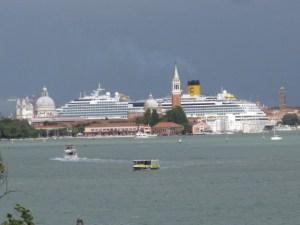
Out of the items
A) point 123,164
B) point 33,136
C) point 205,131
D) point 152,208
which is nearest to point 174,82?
point 205,131

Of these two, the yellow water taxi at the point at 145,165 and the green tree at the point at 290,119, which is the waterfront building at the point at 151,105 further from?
Answer: the yellow water taxi at the point at 145,165

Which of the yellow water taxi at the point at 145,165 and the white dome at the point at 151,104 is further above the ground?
the white dome at the point at 151,104

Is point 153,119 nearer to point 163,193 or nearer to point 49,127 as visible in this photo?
point 49,127

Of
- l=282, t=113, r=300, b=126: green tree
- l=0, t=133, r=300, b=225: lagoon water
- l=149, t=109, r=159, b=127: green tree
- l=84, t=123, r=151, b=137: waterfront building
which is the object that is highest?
l=282, t=113, r=300, b=126: green tree

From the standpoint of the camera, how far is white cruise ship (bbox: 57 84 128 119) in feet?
495

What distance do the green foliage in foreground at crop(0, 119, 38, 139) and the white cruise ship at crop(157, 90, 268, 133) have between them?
979 inches

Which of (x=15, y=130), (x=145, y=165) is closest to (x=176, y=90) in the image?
(x=15, y=130)

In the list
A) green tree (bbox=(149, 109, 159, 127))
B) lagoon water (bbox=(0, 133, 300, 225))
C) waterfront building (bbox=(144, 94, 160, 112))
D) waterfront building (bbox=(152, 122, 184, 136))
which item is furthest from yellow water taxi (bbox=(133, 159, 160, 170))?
waterfront building (bbox=(144, 94, 160, 112))

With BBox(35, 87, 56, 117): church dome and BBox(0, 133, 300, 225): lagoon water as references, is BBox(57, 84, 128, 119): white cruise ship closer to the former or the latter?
BBox(35, 87, 56, 117): church dome

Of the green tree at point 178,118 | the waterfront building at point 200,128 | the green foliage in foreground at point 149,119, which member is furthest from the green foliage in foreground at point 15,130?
the waterfront building at point 200,128

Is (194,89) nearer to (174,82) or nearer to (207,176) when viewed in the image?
(174,82)

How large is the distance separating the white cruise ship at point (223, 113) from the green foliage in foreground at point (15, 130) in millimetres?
24865

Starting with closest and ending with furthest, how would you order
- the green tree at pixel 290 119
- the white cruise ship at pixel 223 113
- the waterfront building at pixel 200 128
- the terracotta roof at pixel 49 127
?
the terracotta roof at pixel 49 127
the waterfront building at pixel 200 128
the white cruise ship at pixel 223 113
the green tree at pixel 290 119

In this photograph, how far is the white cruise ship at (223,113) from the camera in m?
145
